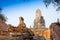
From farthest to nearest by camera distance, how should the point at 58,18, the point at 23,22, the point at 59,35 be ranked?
the point at 23,22, the point at 58,18, the point at 59,35

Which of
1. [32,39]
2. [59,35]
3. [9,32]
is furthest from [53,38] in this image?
[9,32]

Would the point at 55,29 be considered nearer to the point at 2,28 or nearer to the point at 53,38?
the point at 53,38

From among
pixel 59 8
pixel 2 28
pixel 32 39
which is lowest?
pixel 32 39

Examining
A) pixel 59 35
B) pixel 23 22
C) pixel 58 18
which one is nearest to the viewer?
pixel 59 35

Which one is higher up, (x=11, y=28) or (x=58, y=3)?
(x=58, y=3)

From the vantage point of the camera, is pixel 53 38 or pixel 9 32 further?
pixel 9 32

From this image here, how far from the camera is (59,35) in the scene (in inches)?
171

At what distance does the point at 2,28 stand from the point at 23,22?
0.93 meters

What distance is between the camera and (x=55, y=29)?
4453 mm

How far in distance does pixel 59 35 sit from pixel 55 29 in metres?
0.19

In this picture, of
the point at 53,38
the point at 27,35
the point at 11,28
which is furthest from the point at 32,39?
the point at 11,28

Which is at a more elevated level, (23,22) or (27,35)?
(23,22)

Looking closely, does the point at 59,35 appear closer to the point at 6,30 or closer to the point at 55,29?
the point at 55,29

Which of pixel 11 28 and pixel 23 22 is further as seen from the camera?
pixel 23 22
